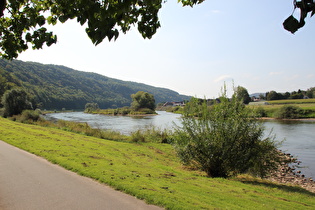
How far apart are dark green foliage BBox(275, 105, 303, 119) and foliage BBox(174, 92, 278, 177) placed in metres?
60.3

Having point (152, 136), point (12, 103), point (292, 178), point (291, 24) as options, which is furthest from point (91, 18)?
point (12, 103)

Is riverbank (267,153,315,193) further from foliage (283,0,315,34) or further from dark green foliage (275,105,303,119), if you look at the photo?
dark green foliage (275,105,303,119)

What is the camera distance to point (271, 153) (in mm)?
14141

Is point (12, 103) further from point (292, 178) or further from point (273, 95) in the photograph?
point (273, 95)

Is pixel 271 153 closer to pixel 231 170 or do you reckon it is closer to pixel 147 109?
pixel 231 170

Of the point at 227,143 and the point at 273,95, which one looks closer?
the point at 227,143

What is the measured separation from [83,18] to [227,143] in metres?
11.9

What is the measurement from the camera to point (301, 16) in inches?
82.3

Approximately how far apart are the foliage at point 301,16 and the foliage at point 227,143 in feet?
38.5

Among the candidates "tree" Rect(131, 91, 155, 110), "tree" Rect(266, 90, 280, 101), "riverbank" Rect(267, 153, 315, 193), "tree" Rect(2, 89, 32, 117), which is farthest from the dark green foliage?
"tree" Rect(266, 90, 280, 101)

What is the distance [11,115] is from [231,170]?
5029 cm

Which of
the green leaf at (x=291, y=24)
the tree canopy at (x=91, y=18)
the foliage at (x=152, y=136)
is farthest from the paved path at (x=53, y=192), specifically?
the foliage at (x=152, y=136)

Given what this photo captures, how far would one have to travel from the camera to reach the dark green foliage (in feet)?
218

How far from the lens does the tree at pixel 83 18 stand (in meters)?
3.09
